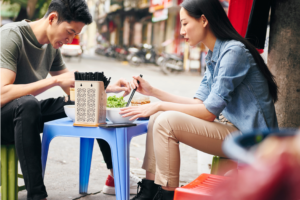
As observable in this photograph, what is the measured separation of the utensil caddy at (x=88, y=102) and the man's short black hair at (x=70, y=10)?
60 centimetres

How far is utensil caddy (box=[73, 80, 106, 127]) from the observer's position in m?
1.94

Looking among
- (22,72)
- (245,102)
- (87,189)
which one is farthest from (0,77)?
(245,102)

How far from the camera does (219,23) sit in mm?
1971

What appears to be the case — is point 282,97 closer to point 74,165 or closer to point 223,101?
point 223,101

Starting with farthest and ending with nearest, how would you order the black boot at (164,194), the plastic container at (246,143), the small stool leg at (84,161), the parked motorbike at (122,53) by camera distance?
the parked motorbike at (122,53), the small stool leg at (84,161), the black boot at (164,194), the plastic container at (246,143)

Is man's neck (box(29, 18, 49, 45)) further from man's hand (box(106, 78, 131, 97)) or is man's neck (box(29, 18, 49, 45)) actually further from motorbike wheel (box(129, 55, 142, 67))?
motorbike wheel (box(129, 55, 142, 67))

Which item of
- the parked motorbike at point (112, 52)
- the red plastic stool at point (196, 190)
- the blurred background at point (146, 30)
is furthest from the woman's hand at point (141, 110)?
the parked motorbike at point (112, 52)

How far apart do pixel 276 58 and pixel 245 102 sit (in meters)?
0.89

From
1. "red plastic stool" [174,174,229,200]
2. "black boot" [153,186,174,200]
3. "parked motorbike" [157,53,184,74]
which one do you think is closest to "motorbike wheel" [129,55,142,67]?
"parked motorbike" [157,53,184,74]

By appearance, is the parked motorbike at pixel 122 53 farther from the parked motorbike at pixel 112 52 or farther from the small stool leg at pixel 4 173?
the small stool leg at pixel 4 173

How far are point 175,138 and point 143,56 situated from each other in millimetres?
17691

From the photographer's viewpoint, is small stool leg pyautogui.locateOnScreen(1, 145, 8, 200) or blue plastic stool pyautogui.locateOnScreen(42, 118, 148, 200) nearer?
blue plastic stool pyautogui.locateOnScreen(42, 118, 148, 200)

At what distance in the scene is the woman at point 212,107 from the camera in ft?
6.06

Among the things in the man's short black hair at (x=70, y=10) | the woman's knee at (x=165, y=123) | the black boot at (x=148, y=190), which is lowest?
the black boot at (x=148, y=190)
